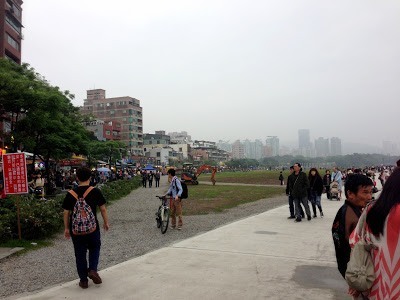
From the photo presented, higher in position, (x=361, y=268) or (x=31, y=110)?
(x=31, y=110)

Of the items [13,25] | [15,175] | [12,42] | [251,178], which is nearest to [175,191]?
[15,175]

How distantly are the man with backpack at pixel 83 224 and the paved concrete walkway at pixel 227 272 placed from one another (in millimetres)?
238

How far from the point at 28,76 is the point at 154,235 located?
16346 millimetres

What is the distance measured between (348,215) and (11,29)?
48.4 meters

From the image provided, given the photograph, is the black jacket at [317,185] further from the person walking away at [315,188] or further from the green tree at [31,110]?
the green tree at [31,110]

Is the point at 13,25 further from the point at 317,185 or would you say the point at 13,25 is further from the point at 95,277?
the point at 95,277

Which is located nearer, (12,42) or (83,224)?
(83,224)

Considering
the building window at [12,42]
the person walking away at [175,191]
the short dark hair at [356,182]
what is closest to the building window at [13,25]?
the building window at [12,42]

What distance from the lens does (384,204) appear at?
228 cm

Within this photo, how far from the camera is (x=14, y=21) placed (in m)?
43.4

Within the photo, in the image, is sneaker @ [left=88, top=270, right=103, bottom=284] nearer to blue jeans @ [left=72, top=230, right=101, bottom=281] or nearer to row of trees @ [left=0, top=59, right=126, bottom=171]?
blue jeans @ [left=72, top=230, right=101, bottom=281]

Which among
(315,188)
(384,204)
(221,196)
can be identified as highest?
(384,204)

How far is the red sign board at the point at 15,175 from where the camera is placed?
29.3 feet

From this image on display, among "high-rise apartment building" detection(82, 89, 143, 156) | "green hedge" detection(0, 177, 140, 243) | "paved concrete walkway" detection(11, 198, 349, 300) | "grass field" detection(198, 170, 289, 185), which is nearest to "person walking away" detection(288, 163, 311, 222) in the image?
"paved concrete walkway" detection(11, 198, 349, 300)
